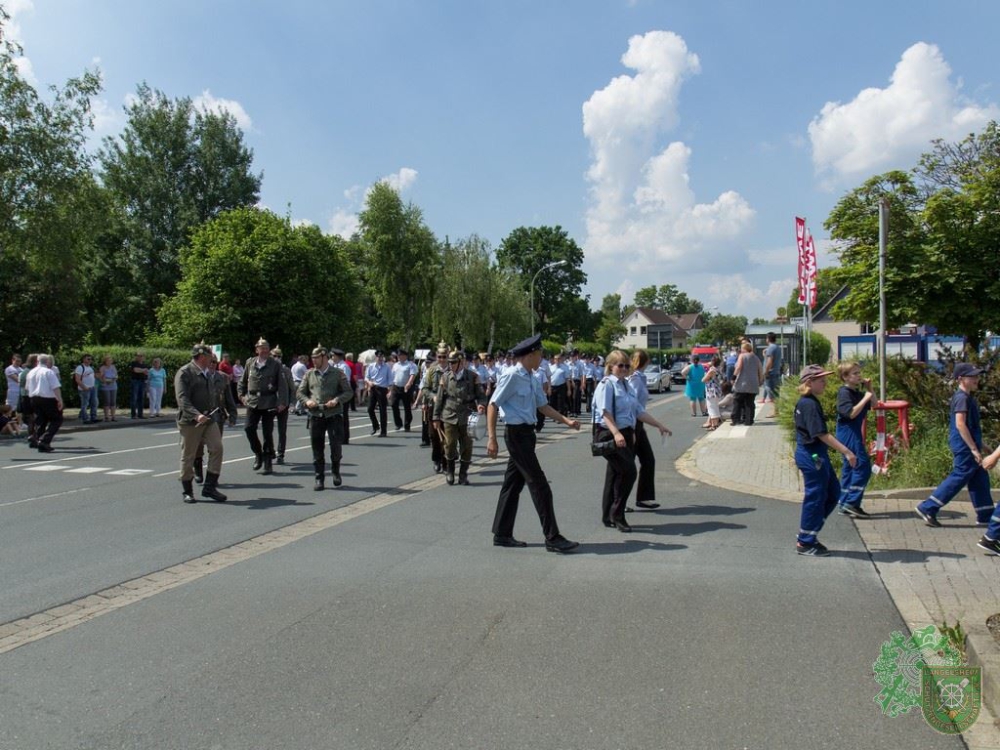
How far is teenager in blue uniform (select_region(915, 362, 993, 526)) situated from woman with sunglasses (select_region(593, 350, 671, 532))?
9.03 feet

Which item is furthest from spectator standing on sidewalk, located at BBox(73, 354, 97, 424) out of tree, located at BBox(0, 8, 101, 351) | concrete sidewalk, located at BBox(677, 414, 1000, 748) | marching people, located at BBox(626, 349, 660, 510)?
marching people, located at BBox(626, 349, 660, 510)

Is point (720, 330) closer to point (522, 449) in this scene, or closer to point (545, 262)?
point (545, 262)

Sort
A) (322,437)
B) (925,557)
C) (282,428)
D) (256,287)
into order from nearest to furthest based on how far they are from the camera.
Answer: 1. (925,557)
2. (322,437)
3. (282,428)
4. (256,287)

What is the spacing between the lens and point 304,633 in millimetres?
4742

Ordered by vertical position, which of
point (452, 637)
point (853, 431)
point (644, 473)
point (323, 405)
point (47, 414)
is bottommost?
point (452, 637)

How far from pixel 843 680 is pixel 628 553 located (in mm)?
2709

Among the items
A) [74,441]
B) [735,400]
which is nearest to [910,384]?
[735,400]

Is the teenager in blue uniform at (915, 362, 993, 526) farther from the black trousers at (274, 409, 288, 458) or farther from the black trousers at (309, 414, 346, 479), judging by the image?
the black trousers at (274, 409, 288, 458)

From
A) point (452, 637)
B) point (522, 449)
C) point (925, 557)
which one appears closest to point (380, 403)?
point (522, 449)

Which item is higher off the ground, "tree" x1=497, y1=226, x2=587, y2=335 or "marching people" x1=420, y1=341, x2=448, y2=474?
"tree" x1=497, y1=226, x2=587, y2=335

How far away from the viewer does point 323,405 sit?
10188 millimetres

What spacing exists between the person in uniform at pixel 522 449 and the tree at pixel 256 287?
28.8 m

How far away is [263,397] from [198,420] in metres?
2.40

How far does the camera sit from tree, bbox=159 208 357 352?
34031mm
